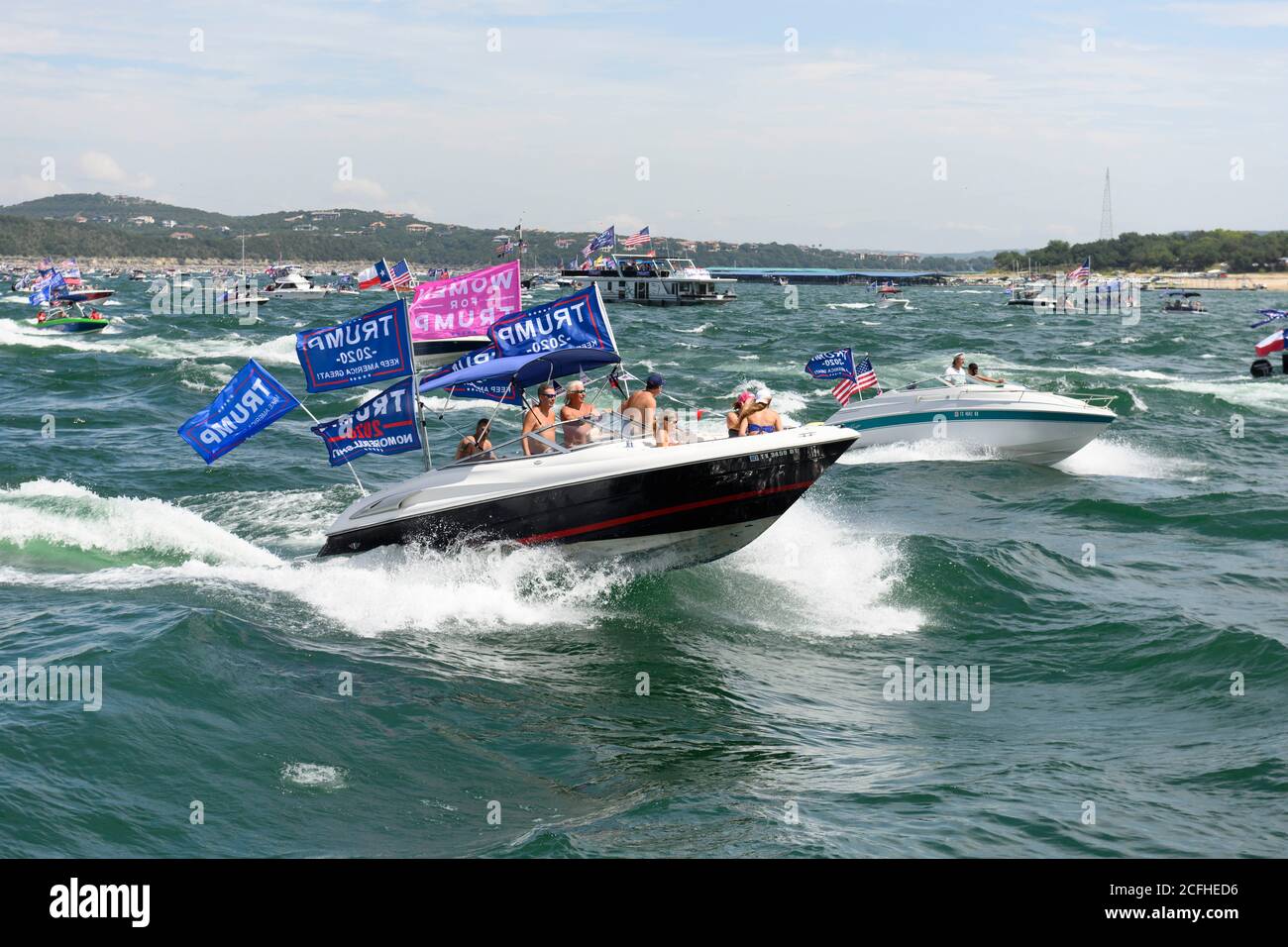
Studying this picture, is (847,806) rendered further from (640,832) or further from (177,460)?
(177,460)

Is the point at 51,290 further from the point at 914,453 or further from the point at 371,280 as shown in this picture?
the point at 914,453

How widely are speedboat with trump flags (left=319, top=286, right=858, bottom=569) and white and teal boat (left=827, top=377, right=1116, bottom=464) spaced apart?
38.7ft

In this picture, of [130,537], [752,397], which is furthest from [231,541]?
[752,397]

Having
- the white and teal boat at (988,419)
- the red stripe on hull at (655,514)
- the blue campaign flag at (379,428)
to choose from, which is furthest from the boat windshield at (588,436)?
the white and teal boat at (988,419)

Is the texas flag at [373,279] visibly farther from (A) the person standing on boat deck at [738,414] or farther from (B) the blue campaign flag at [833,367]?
(B) the blue campaign flag at [833,367]

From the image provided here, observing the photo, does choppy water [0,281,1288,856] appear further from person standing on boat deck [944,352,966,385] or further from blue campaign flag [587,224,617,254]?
blue campaign flag [587,224,617,254]

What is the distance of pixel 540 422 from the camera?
14.9m

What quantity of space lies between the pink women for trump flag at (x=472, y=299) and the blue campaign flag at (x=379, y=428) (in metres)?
1.90

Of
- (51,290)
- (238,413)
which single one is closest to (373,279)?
(238,413)

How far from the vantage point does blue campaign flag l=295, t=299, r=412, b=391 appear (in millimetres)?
13984

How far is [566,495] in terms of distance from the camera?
14406 mm

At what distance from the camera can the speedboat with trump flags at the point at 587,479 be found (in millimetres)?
14305

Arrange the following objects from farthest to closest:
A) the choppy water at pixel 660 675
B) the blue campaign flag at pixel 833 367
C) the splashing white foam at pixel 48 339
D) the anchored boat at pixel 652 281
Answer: the anchored boat at pixel 652 281
the splashing white foam at pixel 48 339
the blue campaign flag at pixel 833 367
the choppy water at pixel 660 675
